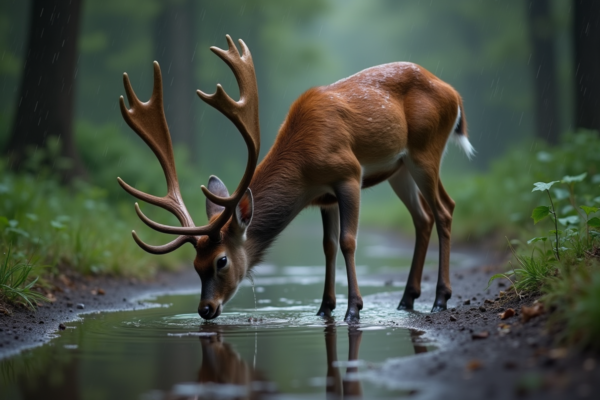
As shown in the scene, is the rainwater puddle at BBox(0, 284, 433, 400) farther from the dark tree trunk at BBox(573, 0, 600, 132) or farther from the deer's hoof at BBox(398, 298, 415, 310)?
the dark tree trunk at BBox(573, 0, 600, 132)

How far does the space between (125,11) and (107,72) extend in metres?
5.10

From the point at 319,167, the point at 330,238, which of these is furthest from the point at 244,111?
the point at 330,238

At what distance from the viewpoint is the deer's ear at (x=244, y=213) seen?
21.2 feet

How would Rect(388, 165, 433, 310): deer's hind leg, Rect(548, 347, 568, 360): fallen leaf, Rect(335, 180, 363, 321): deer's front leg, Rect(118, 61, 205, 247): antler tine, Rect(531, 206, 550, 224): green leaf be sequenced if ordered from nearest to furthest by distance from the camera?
Rect(548, 347, 568, 360): fallen leaf → Rect(531, 206, 550, 224): green leaf → Rect(335, 180, 363, 321): deer's front leg → Rect(118, 61, 205, 247): antler tine → Rect(388, 165, 433, 310): deer's hind leg

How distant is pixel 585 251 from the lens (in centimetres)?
569

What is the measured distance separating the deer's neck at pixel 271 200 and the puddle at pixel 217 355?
71cm

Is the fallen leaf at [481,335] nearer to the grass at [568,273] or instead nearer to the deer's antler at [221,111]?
the grass at [568,273]

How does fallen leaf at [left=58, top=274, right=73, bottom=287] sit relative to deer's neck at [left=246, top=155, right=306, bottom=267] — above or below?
below

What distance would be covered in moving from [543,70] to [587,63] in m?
9.29

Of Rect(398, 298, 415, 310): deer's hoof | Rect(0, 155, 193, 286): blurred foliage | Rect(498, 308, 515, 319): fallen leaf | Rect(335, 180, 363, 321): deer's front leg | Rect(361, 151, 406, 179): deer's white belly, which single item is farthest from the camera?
Rect(0, 155, 193, 286): blurred foliage

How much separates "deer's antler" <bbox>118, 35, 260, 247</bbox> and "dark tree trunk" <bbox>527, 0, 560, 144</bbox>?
16.6 metres

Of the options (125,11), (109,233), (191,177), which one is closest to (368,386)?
(109,233)

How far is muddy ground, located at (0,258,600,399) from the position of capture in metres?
3.33

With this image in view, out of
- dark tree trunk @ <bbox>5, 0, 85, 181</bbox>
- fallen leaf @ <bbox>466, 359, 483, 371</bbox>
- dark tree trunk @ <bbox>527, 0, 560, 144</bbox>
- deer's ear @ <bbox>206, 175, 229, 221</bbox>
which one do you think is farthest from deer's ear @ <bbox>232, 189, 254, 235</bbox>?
dark tree trunk @ <bbox>527, 0, 560, 144</bbox>
